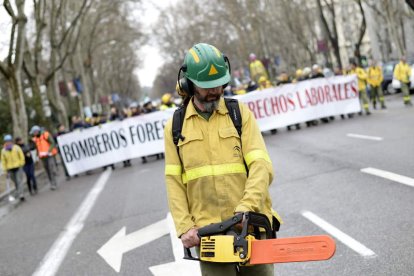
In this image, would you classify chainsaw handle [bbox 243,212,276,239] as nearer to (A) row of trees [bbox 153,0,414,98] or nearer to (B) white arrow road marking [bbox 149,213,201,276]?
(B) white arrow road marking [bbox 149,213,201,276]

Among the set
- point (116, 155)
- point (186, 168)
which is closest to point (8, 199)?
point (116, 155)

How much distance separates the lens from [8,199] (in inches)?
625

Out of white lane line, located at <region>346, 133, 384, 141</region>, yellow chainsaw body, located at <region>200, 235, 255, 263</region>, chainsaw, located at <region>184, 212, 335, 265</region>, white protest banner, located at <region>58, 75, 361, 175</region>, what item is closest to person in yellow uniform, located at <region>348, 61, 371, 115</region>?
white protest banner, located at <region>58, 75, 361, 175</region>

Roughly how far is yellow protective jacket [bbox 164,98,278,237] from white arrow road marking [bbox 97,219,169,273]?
374cm

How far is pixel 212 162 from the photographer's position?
3262 millimetres

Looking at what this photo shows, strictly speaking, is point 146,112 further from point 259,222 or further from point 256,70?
point 259,222

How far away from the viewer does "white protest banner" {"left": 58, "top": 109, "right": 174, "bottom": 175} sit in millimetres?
19250

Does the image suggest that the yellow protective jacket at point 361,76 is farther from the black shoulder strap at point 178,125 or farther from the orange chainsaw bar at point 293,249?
the orange chainsaw bar at point 293,249

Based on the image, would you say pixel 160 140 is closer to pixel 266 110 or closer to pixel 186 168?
pixel 266 110

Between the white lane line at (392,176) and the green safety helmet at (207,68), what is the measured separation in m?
5.65

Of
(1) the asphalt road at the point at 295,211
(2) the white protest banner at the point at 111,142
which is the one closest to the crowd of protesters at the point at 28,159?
(2) the white protest banner at the point at 111,142

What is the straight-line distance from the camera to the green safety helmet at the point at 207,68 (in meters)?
3.26

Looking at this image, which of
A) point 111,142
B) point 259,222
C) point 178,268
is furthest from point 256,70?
point 259,222

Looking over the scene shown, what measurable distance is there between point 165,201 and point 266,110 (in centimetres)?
967
